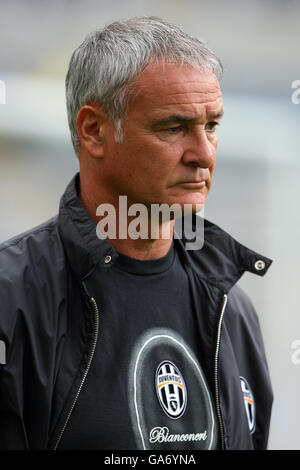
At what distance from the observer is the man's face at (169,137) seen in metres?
2.05

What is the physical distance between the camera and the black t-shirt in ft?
6.44

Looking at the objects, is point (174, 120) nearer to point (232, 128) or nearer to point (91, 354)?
point (91, 354)

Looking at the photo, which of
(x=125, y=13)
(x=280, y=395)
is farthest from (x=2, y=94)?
(x=280, y=395)

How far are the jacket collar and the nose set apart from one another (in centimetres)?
33

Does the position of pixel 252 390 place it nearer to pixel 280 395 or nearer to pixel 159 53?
pixel 159 53

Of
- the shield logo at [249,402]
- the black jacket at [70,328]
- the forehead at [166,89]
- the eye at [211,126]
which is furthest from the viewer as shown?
the shield logo at [249,402]


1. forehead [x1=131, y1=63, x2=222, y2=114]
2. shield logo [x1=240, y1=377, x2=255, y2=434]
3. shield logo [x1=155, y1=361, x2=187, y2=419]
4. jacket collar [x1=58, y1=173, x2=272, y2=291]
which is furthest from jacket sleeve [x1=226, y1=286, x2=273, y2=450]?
forehead [x1=131, y1=63, x2=222, y2=114]

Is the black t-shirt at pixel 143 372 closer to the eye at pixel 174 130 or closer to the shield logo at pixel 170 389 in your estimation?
the shield logo at pixel 170 389

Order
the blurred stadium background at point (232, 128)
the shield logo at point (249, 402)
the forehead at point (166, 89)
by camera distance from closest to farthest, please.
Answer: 1. the forehead at point (166, 89)
2. the shield logo at point (249, 402)
3. the blurred stadium background at point (232, 128)

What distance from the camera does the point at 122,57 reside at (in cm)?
207

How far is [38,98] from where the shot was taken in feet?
17.4

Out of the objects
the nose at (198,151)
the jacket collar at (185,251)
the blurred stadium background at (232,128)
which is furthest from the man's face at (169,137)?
the blurred stadium background at (232,128)

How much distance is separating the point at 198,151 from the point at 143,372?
627 mm

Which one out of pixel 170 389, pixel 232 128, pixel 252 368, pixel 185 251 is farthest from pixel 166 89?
pixel 232 128
